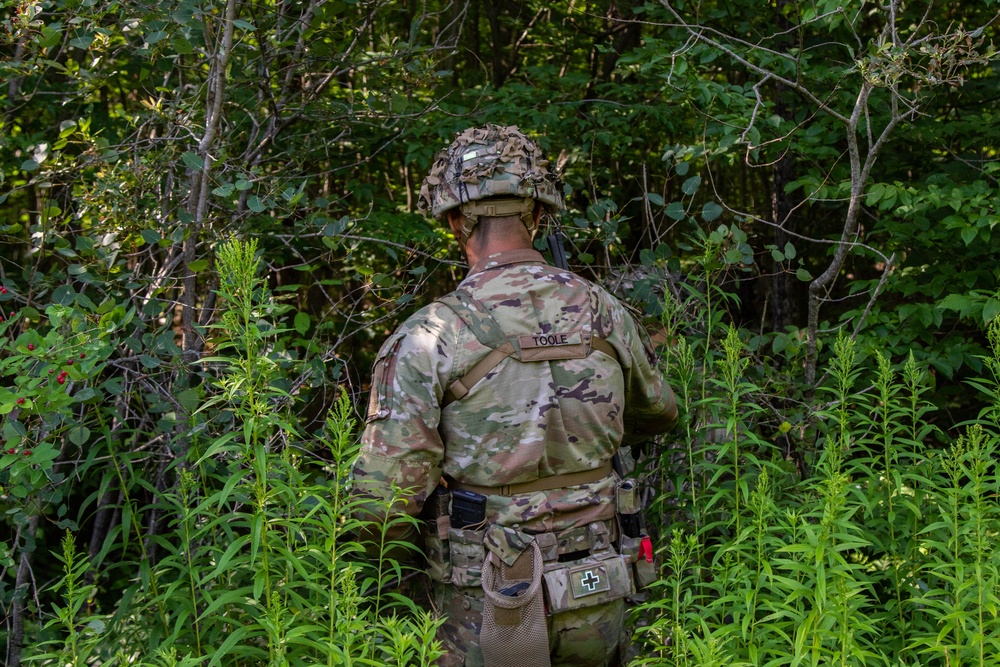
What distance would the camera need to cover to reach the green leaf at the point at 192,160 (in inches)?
146

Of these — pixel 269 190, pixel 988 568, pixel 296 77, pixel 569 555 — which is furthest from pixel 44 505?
pixel 988 568

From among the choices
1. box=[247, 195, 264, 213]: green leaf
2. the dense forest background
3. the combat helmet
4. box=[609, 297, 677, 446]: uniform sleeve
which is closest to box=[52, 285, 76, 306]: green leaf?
the dense forest background

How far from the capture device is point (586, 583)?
121 inches

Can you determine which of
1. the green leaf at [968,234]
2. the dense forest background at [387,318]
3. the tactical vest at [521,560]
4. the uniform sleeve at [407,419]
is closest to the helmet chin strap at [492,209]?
the tactical vest at [521,560]

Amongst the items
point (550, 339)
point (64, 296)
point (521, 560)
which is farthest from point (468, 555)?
point (64, 296)

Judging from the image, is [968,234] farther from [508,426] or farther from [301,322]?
[301,322]

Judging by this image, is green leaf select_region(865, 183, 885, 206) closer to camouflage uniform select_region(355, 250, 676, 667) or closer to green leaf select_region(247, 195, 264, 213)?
camouflage uniform select_region(355, 250, 676, 667)

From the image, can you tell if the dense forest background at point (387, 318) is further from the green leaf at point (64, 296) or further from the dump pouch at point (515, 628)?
the dump pouch at point (515, 628)

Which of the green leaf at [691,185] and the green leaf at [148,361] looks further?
the green leaf at [691,185]

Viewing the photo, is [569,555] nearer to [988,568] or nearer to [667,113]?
[988,568]

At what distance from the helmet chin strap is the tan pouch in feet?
4.11

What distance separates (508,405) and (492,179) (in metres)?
0.82

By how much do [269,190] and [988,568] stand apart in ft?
10.5

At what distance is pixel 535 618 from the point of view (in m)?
2.95
